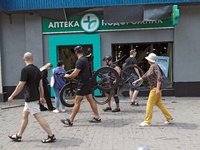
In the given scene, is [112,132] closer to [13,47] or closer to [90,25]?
[90,25]

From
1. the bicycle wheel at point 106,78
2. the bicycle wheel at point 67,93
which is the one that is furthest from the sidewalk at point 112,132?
the bicycle wheel at point 106,78

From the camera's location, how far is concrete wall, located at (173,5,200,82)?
10305 millimetres

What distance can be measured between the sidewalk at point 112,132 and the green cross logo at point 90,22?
15.1 feet

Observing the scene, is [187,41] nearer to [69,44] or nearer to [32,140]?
[69,44]

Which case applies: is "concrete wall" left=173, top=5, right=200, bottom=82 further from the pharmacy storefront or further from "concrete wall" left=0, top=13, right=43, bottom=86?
"concrete wall" left=0, top=13, right=43, bottom=86

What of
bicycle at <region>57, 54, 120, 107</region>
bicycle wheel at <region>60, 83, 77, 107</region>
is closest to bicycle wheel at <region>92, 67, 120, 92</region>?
bicycle at <region>57, 54, 120, 107</region>

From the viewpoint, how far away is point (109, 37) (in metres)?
10.8

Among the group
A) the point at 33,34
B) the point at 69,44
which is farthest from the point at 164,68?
the point at 33,34

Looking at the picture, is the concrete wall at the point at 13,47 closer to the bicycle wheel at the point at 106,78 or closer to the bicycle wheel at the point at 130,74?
the bicycle wheel at the point at 130,74

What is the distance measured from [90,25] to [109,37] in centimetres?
107

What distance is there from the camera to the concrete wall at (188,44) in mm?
10305

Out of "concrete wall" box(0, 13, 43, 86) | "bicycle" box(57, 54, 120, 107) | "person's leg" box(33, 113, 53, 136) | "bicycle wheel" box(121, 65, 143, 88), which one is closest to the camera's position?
"person's leg" box(33, 113, 53, 136)

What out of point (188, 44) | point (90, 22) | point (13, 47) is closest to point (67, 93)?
point (90, 22)

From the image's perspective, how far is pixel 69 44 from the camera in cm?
1080
